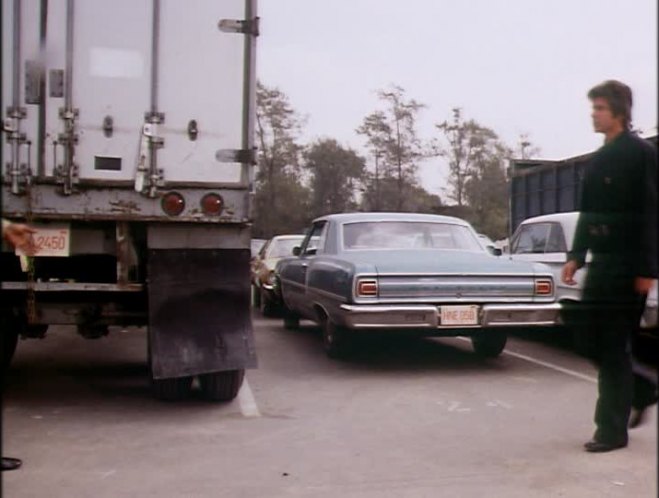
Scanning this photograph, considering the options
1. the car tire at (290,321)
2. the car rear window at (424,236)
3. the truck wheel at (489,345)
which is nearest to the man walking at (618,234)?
the car rear window at (424,236)

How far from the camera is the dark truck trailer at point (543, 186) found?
133 centimetres

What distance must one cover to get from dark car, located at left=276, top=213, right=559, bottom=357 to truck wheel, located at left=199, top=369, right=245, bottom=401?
1.18m

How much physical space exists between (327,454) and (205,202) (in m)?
1.59

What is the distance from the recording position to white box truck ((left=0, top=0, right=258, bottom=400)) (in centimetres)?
196

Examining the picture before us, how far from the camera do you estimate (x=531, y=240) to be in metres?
3.82

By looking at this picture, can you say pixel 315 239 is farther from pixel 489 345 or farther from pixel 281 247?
pixel 281 247

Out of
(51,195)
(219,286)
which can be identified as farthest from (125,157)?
(219,286)

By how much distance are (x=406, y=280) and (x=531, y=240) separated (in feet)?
8.78

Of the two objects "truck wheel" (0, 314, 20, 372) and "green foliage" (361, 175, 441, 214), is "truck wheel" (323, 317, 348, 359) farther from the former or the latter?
"green foliage" (361, 175, 441, 214)

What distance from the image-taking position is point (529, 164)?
1509 mm

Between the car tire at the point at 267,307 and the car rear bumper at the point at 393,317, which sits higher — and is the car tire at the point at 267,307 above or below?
below

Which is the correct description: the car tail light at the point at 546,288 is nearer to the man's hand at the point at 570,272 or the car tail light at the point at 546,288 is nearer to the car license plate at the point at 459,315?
the man's hand at the point at 570,272

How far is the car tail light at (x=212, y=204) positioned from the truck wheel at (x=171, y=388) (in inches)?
73.1

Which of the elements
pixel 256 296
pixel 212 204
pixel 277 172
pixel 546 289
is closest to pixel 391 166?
pixel 546 289
